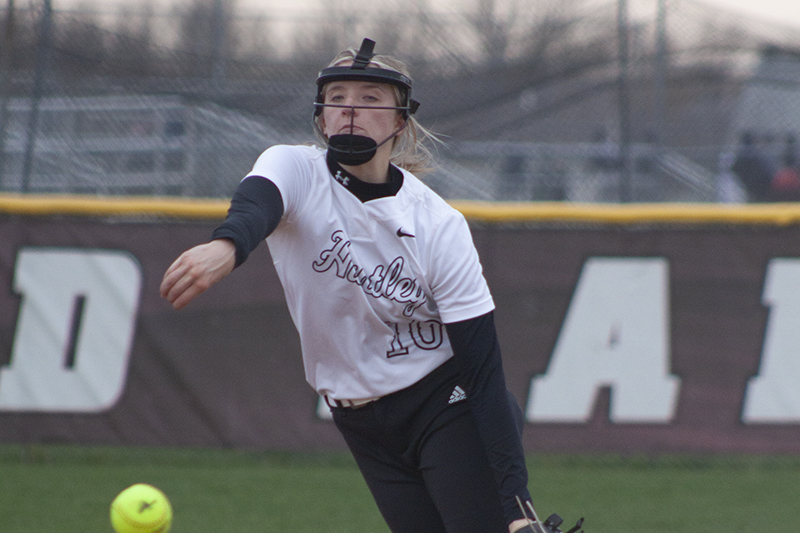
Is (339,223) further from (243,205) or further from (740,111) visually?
(740,111)

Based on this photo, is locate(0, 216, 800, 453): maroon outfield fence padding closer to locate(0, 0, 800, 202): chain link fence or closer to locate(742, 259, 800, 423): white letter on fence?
locate(742, 259, 800, 423): white letter on fence

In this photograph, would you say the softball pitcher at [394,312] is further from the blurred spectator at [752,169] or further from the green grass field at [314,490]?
the blurred spectator at [752,169]

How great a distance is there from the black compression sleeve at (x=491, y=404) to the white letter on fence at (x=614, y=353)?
417cm

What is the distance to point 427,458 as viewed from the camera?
2.52 meters

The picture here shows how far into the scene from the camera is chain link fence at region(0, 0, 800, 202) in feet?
24.2

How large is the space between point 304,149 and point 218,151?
202 inches

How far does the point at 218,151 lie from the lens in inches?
291

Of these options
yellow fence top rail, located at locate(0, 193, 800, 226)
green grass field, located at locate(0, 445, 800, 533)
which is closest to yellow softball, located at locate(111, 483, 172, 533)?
green grass field, located at locate(0, 445, 800, 533)

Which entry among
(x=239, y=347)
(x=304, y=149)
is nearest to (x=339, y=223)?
(x=304, y=149)

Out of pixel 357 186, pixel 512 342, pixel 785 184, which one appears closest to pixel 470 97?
pixel 512 342

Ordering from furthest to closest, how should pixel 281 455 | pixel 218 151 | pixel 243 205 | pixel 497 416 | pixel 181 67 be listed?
pixel 181 67
pixel 218 151
pixel 281 455
pixel 497 416
pixel 243 205

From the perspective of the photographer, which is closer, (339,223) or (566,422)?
(339,223)

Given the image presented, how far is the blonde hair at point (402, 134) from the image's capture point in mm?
2541

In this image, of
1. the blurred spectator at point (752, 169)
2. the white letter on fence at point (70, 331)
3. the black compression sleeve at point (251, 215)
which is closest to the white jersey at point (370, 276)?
the black compression sleeve at point (251, 215)
